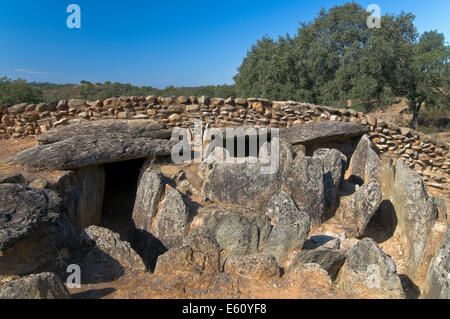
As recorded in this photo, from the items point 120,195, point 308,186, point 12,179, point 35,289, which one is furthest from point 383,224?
point 12,179

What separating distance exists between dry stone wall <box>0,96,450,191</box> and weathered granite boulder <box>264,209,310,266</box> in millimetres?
3778

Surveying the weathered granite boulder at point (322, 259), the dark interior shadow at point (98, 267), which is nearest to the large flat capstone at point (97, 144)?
the dark interior shadow at point (98, 267)

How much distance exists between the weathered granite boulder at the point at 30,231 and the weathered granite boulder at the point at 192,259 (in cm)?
114

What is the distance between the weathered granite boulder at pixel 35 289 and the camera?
2.32m

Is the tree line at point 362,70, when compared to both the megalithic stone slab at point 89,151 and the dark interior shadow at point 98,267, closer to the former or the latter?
the megalithic stone slab at point 89,151

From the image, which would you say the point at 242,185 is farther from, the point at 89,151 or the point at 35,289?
the point at 35,289

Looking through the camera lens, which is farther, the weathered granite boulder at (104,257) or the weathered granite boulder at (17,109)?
the weathered granite boulder at (17,109)

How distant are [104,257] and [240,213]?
187 centimetres

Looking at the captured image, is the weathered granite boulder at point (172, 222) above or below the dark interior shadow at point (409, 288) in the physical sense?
above

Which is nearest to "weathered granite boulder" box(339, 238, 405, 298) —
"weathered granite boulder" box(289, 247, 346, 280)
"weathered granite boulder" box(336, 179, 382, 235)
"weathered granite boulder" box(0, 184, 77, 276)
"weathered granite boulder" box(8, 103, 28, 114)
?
"weathered granite boulder" box(289, 247, 346, 280)

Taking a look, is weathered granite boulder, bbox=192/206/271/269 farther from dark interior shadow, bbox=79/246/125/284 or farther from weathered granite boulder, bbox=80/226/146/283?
dark interior shadow, bbox=79/246/125/284
